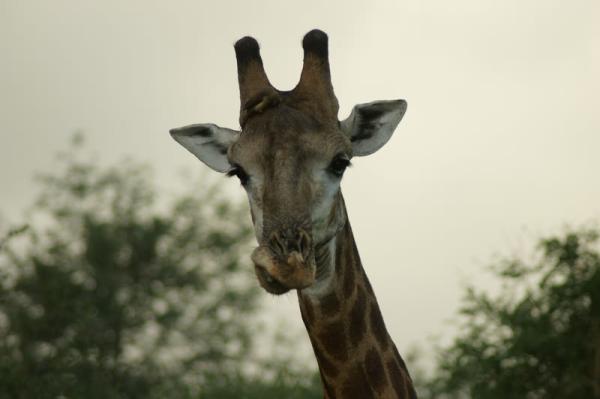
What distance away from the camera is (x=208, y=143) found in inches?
338

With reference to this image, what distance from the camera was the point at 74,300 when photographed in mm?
23594

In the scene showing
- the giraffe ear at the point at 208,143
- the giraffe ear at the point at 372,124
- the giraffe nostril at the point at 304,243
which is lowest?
the giraffe nostril at the point at 304,243

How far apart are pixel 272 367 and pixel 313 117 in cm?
2073

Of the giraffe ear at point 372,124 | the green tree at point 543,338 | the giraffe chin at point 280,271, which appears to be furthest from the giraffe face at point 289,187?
the green tree at point 543,338

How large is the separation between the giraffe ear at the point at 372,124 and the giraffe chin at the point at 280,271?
1860 mm

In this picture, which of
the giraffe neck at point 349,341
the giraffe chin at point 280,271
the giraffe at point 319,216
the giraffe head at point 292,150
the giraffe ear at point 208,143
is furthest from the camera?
the giraffe ear at point 208,143

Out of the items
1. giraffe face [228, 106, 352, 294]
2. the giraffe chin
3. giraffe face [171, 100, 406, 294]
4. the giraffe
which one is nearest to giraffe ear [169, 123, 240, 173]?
the giraffe

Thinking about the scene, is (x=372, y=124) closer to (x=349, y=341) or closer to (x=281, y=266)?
(x=349, y=341)

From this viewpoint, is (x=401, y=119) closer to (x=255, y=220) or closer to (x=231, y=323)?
(x=255, y=220)

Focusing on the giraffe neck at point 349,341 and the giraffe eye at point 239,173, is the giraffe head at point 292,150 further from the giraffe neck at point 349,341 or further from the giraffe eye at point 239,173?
the giraffe neck at point 349,341

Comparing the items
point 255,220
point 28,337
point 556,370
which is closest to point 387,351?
point 255,220

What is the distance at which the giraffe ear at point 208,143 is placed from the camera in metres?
8.51

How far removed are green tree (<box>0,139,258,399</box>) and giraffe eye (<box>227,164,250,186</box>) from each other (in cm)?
1397

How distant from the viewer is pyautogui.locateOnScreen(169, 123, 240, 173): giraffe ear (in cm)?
851
